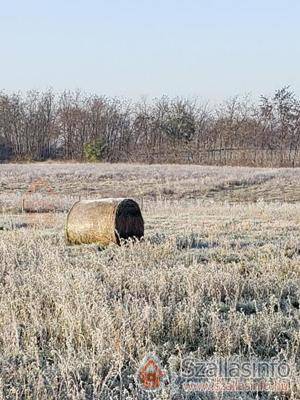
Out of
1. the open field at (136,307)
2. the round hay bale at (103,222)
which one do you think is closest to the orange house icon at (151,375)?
the open field at (136,307)

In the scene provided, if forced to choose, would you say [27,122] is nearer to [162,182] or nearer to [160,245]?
[162,182]

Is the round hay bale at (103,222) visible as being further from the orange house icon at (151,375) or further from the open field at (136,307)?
the orange house icon at (151,375)

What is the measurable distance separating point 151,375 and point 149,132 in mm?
48732

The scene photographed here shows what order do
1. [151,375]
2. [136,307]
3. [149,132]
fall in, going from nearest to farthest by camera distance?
[151,375], [136,307], [149,132]

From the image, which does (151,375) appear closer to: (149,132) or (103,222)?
(103,222)

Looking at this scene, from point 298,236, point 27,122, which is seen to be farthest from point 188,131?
point 298,236

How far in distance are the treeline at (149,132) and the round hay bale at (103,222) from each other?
1371 inches

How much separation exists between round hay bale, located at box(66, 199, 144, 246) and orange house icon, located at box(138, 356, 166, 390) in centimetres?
484

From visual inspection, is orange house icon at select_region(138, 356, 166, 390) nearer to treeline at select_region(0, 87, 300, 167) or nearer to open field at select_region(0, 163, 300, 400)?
open field at select_region(0, 163, 300, 400)

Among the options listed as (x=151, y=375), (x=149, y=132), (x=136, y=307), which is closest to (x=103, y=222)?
(x=136, y=307)

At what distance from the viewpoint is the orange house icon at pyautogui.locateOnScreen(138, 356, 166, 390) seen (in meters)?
3.43

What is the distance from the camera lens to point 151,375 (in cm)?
356

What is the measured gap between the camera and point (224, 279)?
566 cm

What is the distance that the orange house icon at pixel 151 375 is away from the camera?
343cm
